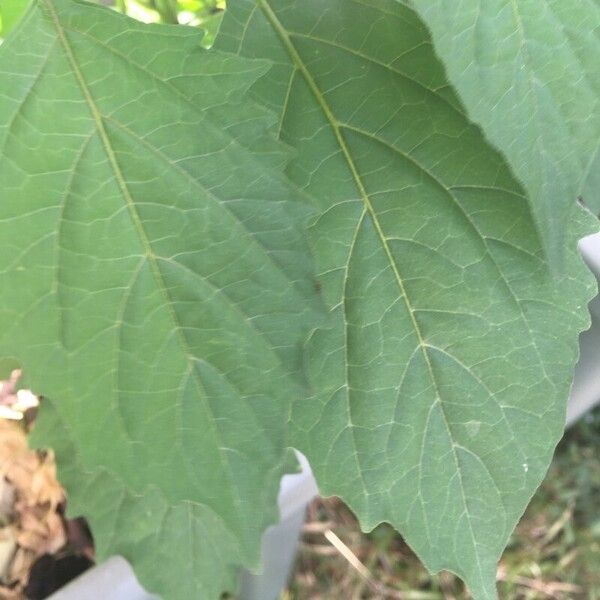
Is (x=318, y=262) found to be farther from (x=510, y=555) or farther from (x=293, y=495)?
(x=510, y=555)

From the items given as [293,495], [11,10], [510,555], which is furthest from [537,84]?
[510,555]

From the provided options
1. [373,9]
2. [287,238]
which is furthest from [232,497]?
[373,9]

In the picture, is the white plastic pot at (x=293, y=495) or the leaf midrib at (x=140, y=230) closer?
the leaf midrib at (x=140, y=230)

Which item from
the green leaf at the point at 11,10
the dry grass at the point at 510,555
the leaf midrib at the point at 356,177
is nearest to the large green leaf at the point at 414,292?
the leaf midrib at the point at 356,177

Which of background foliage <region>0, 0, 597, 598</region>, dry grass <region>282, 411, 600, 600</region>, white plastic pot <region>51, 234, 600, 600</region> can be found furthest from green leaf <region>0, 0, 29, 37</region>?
dry grass <region>282, 411, 600, 600</region>

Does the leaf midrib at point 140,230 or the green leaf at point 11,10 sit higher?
the green leaf at point 11,10

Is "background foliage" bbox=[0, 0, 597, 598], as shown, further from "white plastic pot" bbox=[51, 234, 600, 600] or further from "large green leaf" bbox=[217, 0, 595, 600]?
"white plastic pot" bbox=[51, 234, 600, 600]

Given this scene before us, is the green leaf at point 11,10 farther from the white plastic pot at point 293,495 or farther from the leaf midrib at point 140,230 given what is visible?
the white plastic pot at point 293,495
